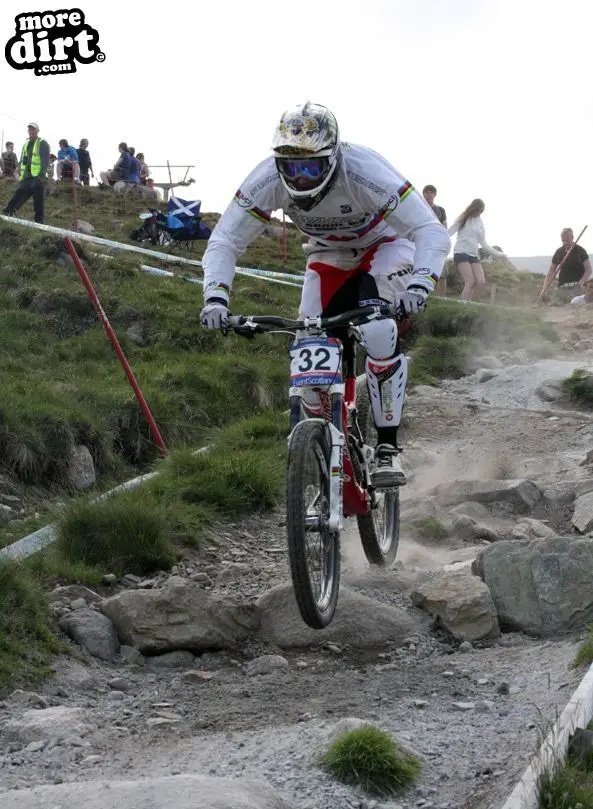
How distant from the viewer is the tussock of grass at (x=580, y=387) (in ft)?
41.8

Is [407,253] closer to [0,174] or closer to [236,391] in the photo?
[236,391]

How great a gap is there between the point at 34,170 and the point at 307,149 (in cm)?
1478

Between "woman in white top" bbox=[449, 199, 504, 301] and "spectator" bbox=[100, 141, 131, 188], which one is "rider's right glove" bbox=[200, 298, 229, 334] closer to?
"woman in white top" bbox=[449, 199, 504, 301]

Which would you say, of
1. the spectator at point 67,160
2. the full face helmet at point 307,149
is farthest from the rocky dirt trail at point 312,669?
the spectator at point 67,160

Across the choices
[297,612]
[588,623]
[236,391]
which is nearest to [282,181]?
[297,612]

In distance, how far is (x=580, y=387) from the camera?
1291 cm

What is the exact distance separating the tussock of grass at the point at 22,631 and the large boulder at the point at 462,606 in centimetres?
193

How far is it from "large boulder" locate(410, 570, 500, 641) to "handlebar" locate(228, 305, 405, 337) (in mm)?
1444

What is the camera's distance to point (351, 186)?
21.0 ft

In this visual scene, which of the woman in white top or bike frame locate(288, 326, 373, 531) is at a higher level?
bike frame locate(288, 326, 373, 531)

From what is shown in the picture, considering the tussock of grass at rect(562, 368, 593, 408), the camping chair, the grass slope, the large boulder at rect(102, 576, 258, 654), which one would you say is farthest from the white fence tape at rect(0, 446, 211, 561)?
the camping chair

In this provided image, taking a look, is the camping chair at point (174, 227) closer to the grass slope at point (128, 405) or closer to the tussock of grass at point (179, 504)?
the grass slope at point (128, 405)

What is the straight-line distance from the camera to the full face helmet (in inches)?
234

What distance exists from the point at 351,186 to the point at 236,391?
231 inches
